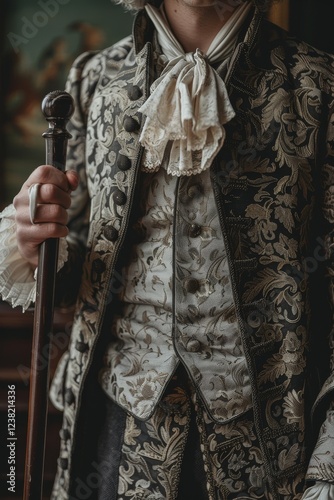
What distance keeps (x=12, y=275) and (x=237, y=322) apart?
380 millimetres

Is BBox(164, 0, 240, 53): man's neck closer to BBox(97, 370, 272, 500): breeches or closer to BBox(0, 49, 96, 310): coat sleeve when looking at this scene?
BBox(0, 49, 96, 310): coat sleeve

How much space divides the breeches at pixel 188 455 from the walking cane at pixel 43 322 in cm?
14

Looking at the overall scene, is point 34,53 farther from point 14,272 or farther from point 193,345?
point 193,345

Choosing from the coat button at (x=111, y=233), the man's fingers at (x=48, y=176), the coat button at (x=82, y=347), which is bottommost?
the coat button at (x=82, y=347)

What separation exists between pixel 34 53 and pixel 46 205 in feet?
2.42

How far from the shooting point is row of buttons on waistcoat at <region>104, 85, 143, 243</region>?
3.71ft

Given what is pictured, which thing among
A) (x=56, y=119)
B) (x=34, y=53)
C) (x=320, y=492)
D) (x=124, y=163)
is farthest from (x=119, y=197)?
(x=34, y=53)

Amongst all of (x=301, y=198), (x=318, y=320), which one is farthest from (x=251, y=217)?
(x=318, y=320)

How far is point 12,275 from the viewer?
3.85 feet

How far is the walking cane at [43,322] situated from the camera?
1.07m

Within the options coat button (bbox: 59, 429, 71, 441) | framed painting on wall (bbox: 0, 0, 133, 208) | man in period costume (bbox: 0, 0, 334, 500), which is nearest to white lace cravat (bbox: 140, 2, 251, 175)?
man in period costume (bbox: 0, 0, 334, 500)

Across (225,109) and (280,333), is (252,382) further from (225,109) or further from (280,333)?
(225,109)

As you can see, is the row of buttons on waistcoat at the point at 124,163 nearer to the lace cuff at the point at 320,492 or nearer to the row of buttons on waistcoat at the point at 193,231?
the row of buttons on waistcoat at the point at 193,231

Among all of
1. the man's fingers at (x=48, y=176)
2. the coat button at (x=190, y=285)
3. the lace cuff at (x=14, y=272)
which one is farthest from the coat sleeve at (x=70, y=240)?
the coat button at (x=190, y=285)
